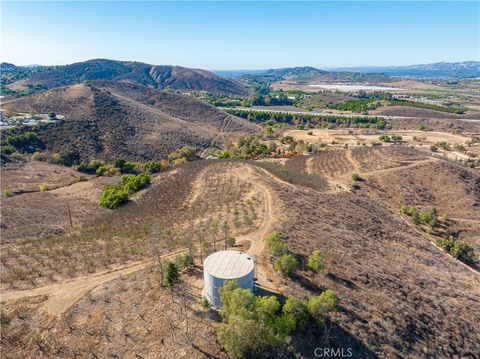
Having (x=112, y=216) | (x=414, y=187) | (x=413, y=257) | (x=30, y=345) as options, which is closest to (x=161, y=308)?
(x=30, y=345)

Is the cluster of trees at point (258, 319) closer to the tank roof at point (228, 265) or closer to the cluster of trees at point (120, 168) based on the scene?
the tank roof at point (228, 265)

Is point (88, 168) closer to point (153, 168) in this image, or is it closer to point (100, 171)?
point (100, 171)

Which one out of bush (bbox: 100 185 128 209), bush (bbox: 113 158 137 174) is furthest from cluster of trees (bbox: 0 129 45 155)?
bush (bbox: 100 185 128 209)

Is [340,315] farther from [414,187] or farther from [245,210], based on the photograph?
[414,187]

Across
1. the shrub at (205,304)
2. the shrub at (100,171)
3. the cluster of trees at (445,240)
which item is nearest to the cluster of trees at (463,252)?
the cluster of trees at (445,240)

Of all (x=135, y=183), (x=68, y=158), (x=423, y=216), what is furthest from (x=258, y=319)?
(x=68, y=158)

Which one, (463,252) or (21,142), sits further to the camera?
(21,142)

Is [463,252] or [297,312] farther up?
[297,312]
